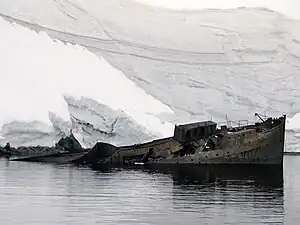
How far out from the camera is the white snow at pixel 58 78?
12438 millimetres

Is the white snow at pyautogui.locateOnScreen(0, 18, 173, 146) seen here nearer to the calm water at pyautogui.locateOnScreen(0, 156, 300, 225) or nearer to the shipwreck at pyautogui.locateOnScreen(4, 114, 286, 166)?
the shipwreck at pyautogui.locateOnScreen(4, 114, 286, 166)

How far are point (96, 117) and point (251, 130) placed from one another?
2.36 meters

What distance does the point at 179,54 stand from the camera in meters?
13.9

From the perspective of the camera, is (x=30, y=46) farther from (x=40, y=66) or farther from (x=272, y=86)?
(x=272, y=86)

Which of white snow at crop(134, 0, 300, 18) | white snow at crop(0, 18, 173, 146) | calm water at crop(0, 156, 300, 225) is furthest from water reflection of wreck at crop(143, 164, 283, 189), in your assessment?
white snow at crop(134, 0, 300, 18)

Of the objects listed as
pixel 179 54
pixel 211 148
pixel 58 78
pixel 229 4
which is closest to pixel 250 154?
pixel 211 148

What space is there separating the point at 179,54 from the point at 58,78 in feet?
7.31

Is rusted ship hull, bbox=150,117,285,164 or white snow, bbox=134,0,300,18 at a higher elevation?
white snow, bbox=134,0,300,18

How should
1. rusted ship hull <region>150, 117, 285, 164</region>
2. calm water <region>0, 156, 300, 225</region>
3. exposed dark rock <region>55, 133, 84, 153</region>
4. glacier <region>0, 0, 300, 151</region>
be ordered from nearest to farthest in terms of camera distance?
calm water <region>0, 156, 300, 225</region> → rusted ship hull <region>150, 117, 285, 164</region> → exposed dark rock <region>55, 133, 84, 153</region> → glacier <region>0, 0, 300, 151</region>

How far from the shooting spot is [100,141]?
12.0 metres

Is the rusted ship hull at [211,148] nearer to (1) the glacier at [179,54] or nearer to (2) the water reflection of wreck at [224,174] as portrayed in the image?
(2) the water reflection of wreck at [224,174]

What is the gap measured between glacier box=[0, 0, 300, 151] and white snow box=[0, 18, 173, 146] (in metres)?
0.03

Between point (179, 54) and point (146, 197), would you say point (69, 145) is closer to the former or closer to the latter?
point (179, 54)

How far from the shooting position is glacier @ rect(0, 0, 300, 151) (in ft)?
42.5
